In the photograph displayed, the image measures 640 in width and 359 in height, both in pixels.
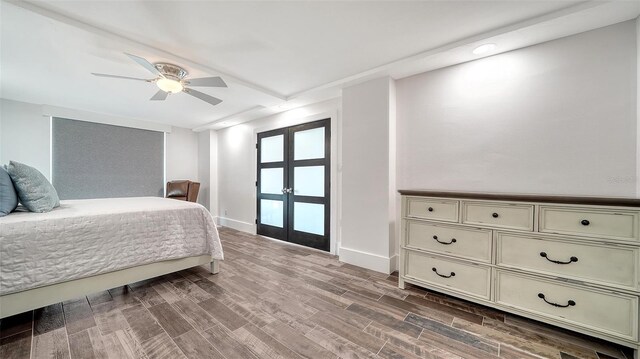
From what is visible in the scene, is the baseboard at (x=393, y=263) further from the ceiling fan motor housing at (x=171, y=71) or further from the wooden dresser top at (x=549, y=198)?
the ceiling fan motor housing at (x=171, y=71)

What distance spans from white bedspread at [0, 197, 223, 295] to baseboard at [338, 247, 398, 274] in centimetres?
153

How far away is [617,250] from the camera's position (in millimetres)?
1408

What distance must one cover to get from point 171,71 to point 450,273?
132 inches

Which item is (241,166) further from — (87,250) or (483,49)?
(483,49)

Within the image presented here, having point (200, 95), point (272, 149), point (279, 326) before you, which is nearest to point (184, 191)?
point (272, 149)

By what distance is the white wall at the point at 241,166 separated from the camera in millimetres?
4175

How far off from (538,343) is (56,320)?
3.46 meters

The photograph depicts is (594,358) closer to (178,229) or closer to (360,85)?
(360,85)

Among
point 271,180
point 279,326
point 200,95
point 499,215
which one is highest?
point 200,95

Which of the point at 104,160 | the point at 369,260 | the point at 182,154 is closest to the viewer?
the point at 369,260

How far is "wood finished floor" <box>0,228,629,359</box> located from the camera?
1.43 metres

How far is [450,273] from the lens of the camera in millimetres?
1978

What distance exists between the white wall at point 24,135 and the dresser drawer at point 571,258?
20.9 feet

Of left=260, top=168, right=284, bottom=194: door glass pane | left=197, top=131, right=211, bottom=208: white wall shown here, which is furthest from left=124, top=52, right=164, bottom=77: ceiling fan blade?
left=197, top=131, right=211, bottom=208: white wall
